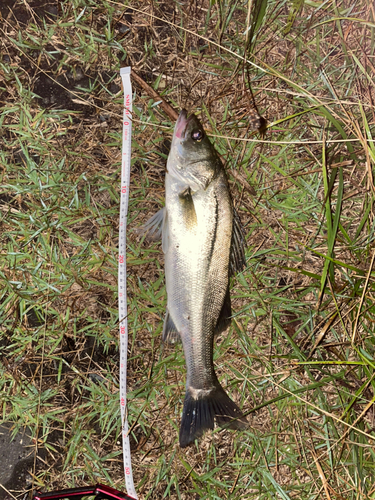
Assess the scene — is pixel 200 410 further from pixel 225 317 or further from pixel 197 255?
pixel 197 255

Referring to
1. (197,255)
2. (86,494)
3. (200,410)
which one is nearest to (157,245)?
(197,255)

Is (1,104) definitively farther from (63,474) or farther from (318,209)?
(63,474)

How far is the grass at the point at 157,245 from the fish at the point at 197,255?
355mm

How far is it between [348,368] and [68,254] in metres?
2.48

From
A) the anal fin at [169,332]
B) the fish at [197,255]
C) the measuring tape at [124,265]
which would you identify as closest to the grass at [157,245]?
the measuring tape at [124,265]

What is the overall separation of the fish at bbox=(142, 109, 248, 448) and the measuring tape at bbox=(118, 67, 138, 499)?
0.45m

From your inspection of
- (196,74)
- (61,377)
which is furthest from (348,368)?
(196,74)

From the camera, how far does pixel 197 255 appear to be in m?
2.43

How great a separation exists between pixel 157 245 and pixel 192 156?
82 centimetres

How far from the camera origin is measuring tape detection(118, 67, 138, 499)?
2785mm

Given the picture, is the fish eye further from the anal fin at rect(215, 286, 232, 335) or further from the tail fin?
the tail fin

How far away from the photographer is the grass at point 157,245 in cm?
284

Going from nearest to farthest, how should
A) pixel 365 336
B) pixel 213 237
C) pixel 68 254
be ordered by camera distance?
pixel 213 237 < pixel 365 336 < pixel 68 254

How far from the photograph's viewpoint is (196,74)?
2.93 metres
